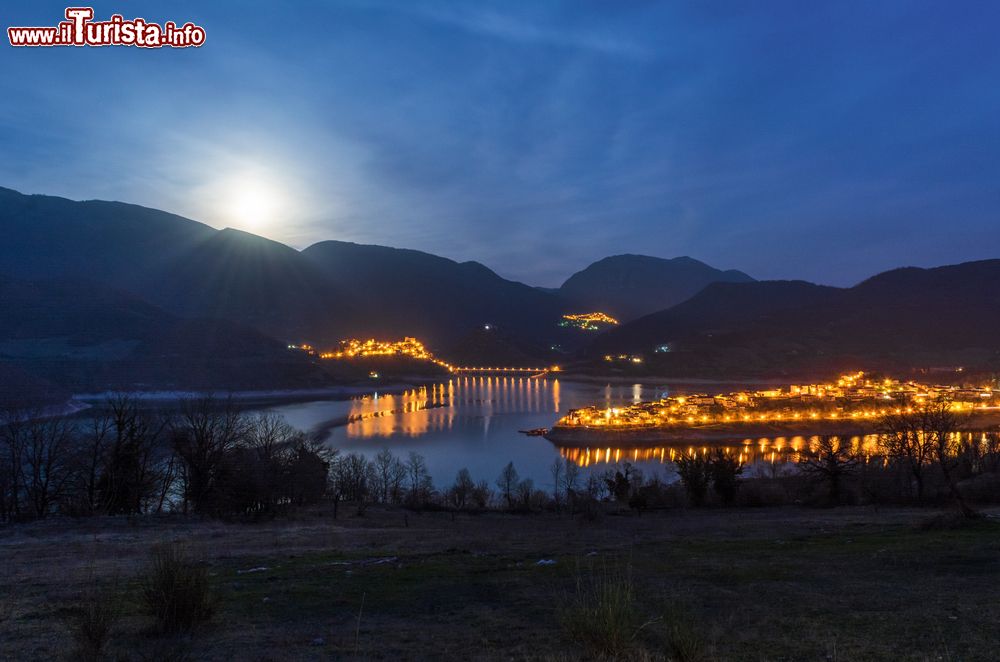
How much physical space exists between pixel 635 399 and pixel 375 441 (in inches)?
1929

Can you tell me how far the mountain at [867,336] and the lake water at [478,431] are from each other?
96.4ft

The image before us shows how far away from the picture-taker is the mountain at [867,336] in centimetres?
12081

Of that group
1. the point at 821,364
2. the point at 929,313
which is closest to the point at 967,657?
the point at 821,364

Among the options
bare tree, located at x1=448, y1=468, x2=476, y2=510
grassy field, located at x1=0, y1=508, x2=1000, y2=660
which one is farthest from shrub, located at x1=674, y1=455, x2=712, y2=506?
grassy field, located at x1=0, y1=508, x2=1000, y2=660

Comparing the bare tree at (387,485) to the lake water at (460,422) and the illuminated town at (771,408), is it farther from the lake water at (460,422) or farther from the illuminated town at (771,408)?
the illuminated town at (771,408)

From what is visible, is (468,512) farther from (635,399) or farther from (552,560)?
(635,399)

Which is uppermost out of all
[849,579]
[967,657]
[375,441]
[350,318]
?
[350,318]

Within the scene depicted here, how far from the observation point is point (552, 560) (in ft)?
33.0

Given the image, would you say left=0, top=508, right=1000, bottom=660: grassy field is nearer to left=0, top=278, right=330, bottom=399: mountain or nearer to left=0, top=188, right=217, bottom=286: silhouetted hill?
left=0, top=278, right=330, bottom=399: mountain

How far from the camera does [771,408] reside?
69.9 meters

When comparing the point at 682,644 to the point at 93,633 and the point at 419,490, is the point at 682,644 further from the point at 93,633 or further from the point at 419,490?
the point at 419,490

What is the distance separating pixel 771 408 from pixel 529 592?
69.6 meters

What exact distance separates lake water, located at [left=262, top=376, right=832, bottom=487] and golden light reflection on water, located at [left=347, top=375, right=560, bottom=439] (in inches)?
4.3

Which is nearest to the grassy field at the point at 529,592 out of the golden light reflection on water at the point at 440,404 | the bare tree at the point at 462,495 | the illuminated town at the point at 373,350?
the bare tree at the point at 462,495
